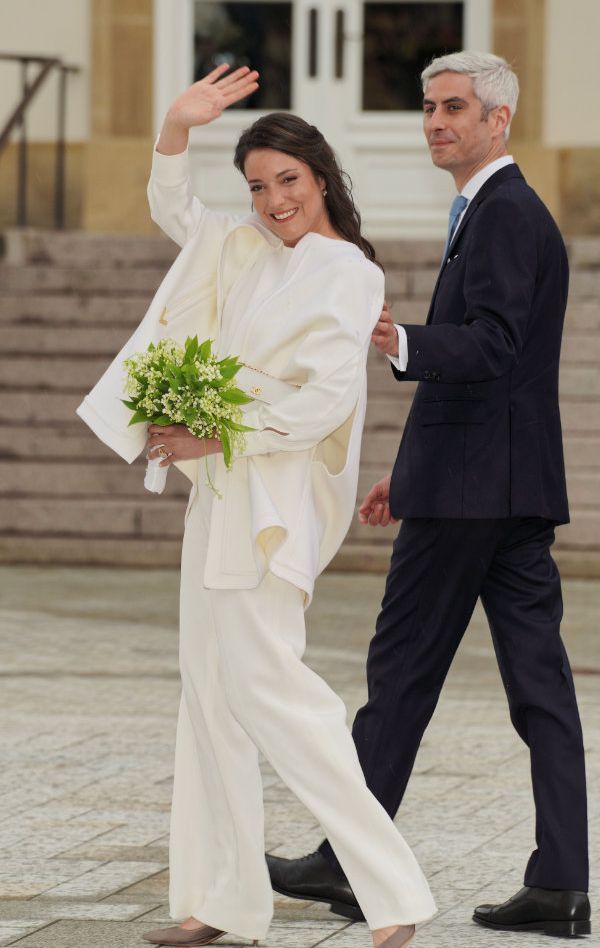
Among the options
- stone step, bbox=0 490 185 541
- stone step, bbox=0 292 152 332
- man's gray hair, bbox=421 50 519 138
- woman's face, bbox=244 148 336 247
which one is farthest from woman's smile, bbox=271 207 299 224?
stone step, bbox=0 292 152 332

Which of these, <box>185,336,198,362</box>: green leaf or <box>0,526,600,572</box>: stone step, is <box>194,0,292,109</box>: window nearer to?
<box>0,526,600,572</box>: stone step

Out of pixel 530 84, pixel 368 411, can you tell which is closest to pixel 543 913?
pixel 368 411

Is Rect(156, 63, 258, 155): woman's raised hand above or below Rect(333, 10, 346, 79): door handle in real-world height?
below

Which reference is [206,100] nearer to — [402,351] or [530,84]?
[402,351]

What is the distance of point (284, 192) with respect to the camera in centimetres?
414

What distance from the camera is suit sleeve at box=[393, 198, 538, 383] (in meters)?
4.16

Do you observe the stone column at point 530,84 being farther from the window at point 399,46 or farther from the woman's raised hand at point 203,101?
the woman's raised hand at point 203,101

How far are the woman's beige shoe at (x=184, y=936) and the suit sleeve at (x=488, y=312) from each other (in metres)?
1.26

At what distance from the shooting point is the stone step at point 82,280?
12.9 m

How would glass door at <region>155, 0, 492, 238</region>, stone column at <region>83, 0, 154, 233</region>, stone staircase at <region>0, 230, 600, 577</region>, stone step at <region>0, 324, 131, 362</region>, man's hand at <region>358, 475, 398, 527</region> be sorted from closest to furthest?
1. man's hand at <region>358, 475, 398, 527</region>
2. stone staircase at <region>0, 230, 600, 577</region>
3. stone step at <region>0, 324, 131, 362</region>
4. stone column at <region>83, 0, 154, 233</region>
5. glass door at <region>155, 0, 492, 238</region>

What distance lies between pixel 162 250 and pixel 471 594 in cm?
897

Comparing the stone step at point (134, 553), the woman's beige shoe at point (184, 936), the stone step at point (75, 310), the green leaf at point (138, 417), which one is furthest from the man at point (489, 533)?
the stone step at point (75, 310)

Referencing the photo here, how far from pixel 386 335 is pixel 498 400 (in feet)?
1.29

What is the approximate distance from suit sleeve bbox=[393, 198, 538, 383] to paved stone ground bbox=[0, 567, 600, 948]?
1.24 m
